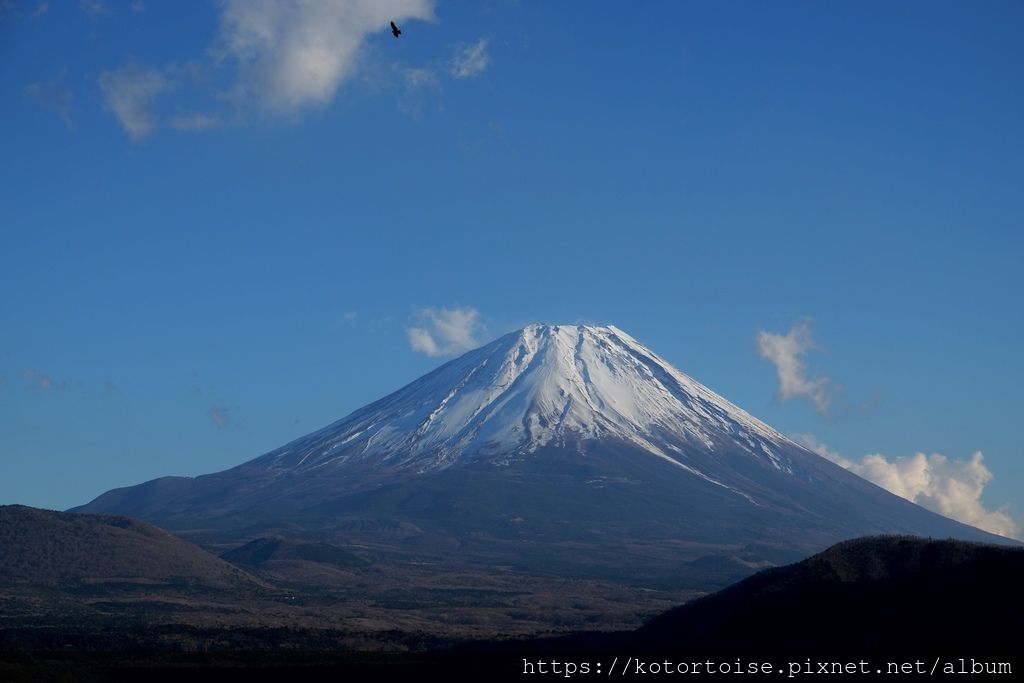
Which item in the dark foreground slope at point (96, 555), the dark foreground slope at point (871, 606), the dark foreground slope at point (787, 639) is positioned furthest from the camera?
the dark foreground slope at point (96, 555)

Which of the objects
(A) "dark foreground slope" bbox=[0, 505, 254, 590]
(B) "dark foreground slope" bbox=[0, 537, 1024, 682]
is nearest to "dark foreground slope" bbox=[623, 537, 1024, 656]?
(B) "dark foreground slope" bbox=[0, 537, 1024, 682]

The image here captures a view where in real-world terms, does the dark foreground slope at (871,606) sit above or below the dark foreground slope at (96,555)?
below

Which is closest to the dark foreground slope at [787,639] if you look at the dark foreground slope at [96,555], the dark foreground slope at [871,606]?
the dark foreground slope at [871,606]

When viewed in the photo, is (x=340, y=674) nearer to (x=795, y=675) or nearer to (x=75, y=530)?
(x=795, y=675)

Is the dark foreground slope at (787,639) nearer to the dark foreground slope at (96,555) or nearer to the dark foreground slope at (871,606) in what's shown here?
the dark foreground slope at (871,606)

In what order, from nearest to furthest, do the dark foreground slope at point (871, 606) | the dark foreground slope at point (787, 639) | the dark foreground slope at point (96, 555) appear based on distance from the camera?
the dark foreground slope at point (787, 639) < the dark foreground slope at point (871, 606) < the dark foreground slope at point (96, 555)

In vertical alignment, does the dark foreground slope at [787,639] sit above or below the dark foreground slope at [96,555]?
below

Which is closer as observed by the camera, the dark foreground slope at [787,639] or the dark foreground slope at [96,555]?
the dark foreground slope at [787,639]

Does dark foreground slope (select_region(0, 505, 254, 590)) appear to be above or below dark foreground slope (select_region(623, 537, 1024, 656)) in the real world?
above

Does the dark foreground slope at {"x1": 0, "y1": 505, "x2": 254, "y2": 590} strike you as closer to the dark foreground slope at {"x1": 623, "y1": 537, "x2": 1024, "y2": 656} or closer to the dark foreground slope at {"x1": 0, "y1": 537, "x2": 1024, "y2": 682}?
the dark foreground slope at {"x1": 0, "y1": 537, "x2": 1024, "y2": 682}

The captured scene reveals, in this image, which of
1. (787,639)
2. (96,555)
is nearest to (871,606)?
(787,639)

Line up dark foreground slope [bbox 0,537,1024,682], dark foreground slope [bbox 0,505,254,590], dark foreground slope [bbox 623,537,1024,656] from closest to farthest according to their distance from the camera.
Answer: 1. dark foreground slope [bbox 0,537,1024,682]
2. dark foreground slope [bbox 623,537,1024,656]
3. dark foreground slope [bbox 0,505,254,590]
